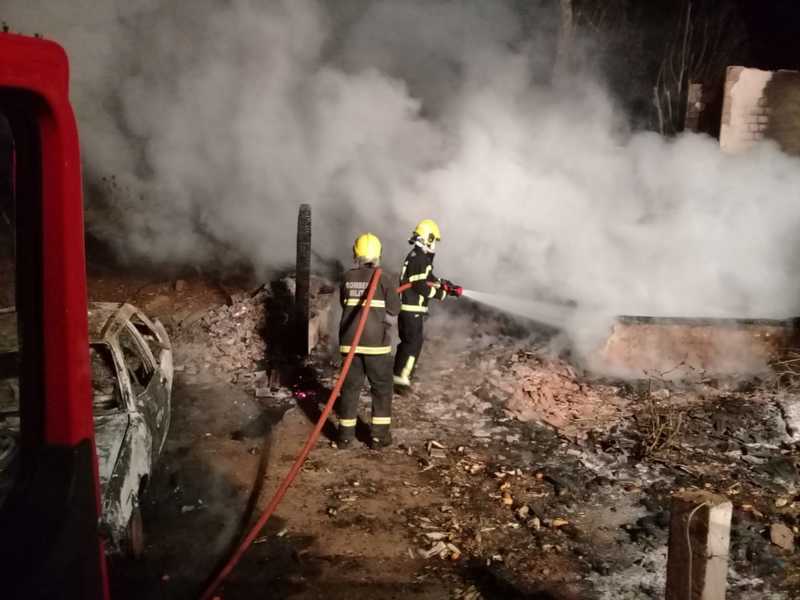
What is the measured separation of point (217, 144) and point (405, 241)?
13.5ft

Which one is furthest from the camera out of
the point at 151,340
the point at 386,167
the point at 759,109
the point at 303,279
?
the point at 759,109

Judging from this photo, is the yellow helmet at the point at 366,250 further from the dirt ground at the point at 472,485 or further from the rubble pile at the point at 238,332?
the rubble pile at the point at 238,332

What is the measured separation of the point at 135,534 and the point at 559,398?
182 inches

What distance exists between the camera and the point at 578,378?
7.70m

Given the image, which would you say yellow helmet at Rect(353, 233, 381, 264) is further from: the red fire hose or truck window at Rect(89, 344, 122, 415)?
truck window at Rect(89, 344, 122, 415)

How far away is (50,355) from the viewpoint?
166 cm

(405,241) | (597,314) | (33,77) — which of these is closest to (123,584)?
(33,77)

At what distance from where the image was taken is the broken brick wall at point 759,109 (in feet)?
39.5

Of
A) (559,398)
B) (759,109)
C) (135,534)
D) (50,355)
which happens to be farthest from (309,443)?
(759,109)

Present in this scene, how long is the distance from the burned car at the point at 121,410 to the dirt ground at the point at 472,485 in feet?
1.86

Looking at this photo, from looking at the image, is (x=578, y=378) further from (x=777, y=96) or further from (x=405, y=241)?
(x=777, y=96)

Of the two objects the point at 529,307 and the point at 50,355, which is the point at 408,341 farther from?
the point at 50,355

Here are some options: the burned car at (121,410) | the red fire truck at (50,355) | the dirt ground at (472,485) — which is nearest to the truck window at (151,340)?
the burned car at (121,410)

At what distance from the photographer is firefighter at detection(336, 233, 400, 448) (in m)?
6.00
